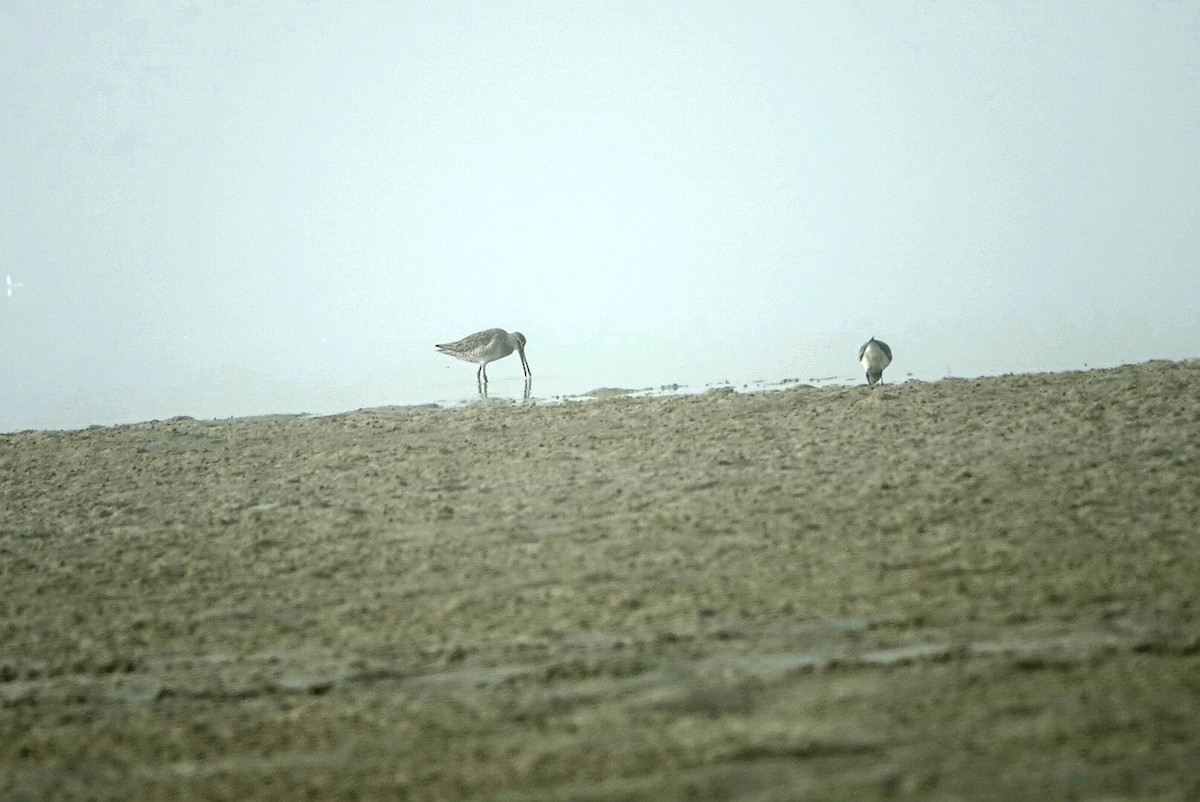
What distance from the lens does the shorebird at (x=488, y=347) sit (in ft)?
43.4

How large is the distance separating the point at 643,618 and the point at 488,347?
921cm

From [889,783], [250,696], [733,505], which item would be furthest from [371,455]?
[889,783]

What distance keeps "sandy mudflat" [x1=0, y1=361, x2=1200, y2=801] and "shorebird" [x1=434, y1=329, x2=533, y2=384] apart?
558cm

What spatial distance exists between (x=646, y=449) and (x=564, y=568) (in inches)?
97.8

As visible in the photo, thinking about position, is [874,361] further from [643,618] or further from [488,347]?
[643,618]

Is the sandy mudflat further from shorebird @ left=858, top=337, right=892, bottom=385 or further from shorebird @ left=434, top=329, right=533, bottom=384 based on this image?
shorebird @ left=434, top=329, right=533, bottom=384

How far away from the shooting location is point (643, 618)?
415cm

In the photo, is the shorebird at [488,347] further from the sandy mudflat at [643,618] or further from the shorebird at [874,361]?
the sandy mudflat at [643,618]

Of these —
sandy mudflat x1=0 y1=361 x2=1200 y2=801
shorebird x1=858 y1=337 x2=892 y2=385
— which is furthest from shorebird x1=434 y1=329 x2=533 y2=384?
sandy mudflat x1=0 y1=361 x2=1200 y2=801

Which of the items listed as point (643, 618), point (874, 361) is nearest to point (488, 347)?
point (874, 361)

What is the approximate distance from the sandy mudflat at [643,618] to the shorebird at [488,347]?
558cm

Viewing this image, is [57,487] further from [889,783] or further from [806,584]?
[889,783]

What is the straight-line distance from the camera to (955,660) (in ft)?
11.5

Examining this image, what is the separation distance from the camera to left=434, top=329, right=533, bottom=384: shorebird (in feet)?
43.4
